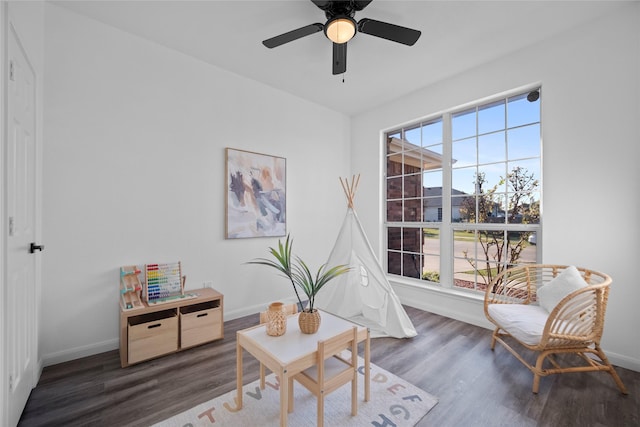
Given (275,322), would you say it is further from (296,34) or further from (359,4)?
(359,4)

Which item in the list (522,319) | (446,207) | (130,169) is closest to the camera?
(522,319)

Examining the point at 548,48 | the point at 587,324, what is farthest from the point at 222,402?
the point at 548,48

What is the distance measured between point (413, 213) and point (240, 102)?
2.60 metres

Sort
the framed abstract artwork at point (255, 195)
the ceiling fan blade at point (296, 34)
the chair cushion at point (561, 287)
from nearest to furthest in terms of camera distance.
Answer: the ceiling fan blade at point (296, 34)
the chair cushion at point (561, 287)
the framed abstract artwork at point (255, 195)

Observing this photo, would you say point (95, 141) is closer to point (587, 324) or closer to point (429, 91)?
point (429, 91)

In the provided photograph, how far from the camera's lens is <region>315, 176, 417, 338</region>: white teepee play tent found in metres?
2.88

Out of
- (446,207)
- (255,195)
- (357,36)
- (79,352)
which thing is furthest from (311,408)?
(357,36)

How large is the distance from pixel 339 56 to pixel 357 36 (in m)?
0.51

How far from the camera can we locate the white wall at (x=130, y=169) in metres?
2.23

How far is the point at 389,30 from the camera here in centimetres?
200

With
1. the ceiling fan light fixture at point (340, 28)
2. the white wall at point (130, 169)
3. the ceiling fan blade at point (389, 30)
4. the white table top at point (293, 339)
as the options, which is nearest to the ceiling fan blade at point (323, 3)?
the ceiling fan light fixture at point (340, 28)

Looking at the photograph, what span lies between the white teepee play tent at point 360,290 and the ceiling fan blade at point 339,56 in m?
1.14

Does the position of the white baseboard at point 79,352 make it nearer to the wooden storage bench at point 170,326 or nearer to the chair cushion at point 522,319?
the wooden storage bench at point 170,326

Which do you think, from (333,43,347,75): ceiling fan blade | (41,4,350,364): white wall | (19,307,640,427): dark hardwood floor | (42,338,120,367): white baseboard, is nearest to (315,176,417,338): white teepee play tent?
(19,307,640,427): dark hardwood floor
